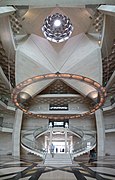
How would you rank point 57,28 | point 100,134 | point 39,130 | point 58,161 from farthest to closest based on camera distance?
point 39,130 → point 100,134 → point 57,28 → point 58,161

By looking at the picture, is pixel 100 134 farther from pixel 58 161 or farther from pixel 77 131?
pixel 58 161

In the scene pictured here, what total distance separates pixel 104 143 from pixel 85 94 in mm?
7384

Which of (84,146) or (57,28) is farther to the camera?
(57,28)

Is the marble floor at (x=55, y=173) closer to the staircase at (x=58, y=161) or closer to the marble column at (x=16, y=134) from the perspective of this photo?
the staircase at (x=58, y=161)

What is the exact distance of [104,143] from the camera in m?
24.5

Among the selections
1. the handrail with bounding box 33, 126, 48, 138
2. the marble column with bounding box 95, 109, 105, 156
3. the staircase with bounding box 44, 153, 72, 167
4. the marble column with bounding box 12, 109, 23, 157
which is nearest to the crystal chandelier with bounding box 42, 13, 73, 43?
the marble column with bounding box 95, 109, 105, 156

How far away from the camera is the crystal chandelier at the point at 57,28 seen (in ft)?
75.4

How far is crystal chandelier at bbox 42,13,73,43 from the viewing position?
23.0 meters

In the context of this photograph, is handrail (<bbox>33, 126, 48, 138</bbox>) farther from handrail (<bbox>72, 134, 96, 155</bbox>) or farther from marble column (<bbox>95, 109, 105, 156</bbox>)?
marble column (<bbox>95, 109, 105, 156</bbox>)

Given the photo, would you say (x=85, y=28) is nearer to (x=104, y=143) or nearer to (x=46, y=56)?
(x=46, y=56)

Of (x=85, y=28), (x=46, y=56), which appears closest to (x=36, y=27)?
(x=46, y=56)

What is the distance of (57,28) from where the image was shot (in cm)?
2384

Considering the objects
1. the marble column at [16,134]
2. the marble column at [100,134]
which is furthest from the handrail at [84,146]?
the marble column at [16,134]

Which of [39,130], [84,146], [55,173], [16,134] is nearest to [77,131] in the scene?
[39,130]
